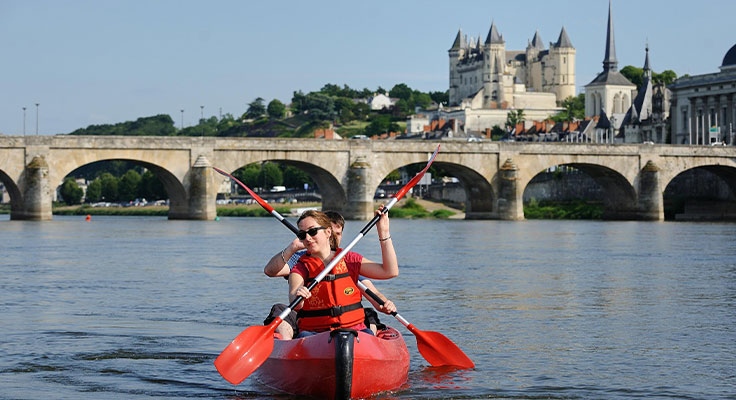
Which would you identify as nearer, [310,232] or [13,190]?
[310,232]

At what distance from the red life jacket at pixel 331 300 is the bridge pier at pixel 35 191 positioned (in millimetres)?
52059

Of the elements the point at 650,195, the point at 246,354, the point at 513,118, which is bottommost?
the point at 246,354

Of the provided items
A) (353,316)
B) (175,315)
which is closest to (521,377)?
(353,316)

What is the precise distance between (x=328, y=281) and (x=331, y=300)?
0.21 m

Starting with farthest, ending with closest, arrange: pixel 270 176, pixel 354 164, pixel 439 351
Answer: pixel 270 176 < pixel 354 164 < pixel 439 351

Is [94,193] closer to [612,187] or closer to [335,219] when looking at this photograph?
[612,187]

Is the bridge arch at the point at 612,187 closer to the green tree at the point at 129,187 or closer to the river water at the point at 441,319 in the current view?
the river water at the point at 441,319

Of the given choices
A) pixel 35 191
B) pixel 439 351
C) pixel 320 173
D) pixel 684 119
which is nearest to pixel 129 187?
pixel 684 119

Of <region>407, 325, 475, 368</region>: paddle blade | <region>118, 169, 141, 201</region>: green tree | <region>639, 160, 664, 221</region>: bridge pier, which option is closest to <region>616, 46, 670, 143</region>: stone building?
<region>639, 160, 664, 221</region>: bridge pier

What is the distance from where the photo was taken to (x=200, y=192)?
65062mm

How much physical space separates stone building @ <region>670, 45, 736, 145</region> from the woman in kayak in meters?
93.3

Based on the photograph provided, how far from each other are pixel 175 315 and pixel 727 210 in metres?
67.3

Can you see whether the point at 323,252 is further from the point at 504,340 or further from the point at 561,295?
the point at 561,295

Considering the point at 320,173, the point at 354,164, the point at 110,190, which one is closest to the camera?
the point at 354,164
